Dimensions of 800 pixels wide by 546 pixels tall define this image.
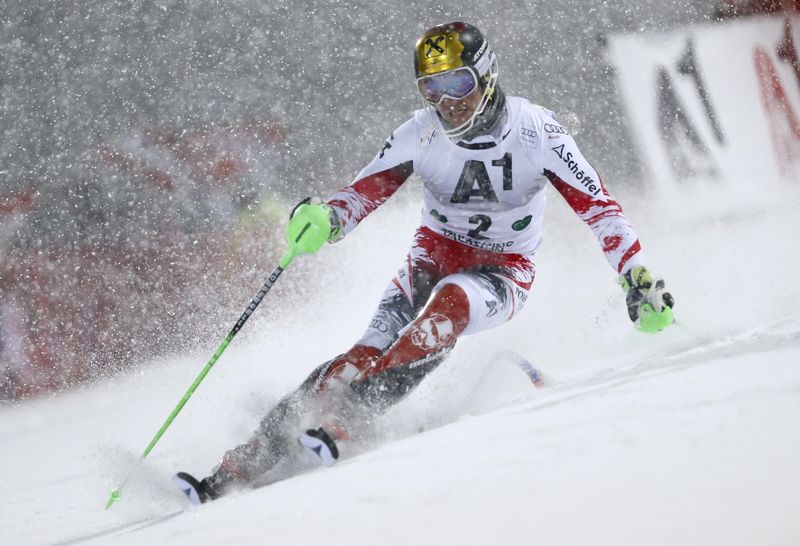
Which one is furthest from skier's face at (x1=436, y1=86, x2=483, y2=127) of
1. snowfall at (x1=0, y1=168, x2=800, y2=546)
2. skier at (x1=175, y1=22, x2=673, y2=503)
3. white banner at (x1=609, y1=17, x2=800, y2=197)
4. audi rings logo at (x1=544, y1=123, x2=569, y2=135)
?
white banner at (x1=609, y1=17, x2=800, y2=197)

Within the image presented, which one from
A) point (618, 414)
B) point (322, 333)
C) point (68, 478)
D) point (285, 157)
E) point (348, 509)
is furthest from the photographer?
point (285, 157)

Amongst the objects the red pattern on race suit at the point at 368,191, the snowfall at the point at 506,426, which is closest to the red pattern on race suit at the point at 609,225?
the snowfall at the point at 506,426

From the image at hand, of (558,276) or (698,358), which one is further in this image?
(558,276)

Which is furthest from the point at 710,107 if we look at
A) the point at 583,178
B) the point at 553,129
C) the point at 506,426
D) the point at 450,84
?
the point at 506,426

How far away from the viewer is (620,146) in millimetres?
7949

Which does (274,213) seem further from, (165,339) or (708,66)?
(708,66)

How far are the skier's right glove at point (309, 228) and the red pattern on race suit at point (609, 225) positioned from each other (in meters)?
0.93

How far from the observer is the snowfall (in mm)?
1711

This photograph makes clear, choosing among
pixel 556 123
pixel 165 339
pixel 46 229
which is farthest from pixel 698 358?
pixel 46 229

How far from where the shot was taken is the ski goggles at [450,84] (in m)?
3.18

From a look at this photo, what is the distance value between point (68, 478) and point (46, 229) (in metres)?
2.82

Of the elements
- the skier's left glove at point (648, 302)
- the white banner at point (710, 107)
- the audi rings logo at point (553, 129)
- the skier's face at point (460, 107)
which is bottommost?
the white banner at point (710, 107)

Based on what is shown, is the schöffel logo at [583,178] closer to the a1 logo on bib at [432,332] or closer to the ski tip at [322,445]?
the a1 logo on bib at [432,332]

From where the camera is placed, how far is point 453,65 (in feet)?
10.3
